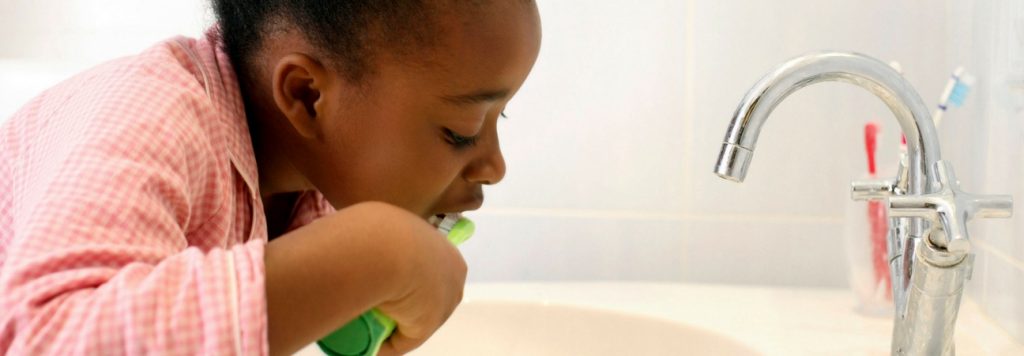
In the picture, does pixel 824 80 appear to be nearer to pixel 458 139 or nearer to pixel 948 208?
pixel 948 208

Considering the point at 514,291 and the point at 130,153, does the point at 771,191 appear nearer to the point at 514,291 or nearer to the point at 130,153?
the point at 514,291

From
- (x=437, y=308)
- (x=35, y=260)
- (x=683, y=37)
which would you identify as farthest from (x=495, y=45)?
(x=683, y=37)

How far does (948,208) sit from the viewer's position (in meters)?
0.61

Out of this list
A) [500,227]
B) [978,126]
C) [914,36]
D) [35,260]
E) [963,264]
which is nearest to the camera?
[35,260]

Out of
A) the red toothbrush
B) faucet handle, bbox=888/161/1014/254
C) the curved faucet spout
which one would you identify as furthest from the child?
the red toothbrush

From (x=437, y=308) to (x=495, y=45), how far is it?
0.19 m

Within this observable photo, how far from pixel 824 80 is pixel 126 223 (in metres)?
0.41

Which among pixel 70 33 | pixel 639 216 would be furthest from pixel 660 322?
pixel 70 33

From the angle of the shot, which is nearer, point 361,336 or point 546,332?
point 361,336

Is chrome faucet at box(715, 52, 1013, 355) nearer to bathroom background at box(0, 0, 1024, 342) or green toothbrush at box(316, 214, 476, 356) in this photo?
green toothbrush at box(316, 214, 476, 356)

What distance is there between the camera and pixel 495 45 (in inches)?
26.3

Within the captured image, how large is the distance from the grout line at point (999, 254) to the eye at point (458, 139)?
43cm

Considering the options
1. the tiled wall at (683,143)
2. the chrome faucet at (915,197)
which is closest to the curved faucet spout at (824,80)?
the chrome faucet at (915,197)

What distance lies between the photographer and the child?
464 mm
